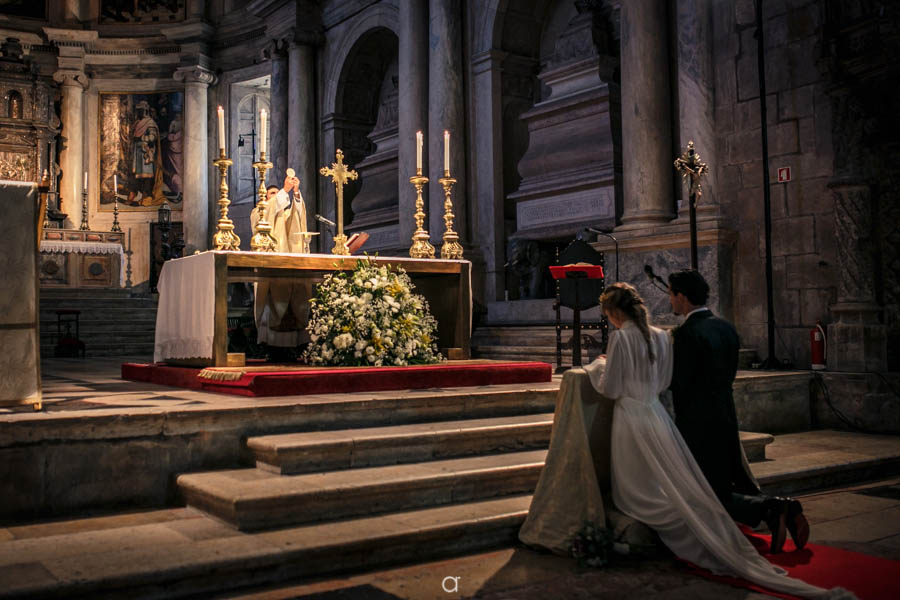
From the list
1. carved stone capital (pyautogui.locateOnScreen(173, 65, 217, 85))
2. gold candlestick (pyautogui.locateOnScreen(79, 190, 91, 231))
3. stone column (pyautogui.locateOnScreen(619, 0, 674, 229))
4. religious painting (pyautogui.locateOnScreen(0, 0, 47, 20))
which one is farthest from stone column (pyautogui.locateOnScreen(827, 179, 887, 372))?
religious painting (pyautogui.locateOnScreen(0, 0, 47, 20))

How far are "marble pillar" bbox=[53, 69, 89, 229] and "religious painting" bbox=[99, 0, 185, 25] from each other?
2189mm

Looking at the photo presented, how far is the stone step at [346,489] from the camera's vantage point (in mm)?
4082

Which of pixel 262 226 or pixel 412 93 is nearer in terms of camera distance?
pixel 262 226

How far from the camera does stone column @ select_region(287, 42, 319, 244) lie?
17.9m

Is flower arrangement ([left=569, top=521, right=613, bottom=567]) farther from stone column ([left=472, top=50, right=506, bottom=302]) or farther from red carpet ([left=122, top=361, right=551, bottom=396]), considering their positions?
stone column ([left=472, top=50, right=506, bottom=302])

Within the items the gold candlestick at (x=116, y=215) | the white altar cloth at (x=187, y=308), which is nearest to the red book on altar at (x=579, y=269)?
the white altar cloth at (x=187, y=308)

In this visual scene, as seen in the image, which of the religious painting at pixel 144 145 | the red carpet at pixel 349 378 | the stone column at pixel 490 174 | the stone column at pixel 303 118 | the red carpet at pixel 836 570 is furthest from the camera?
the religious painting at pixel 144 145

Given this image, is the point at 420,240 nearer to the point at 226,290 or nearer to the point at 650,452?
the point at 226,290

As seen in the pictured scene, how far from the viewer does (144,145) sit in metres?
21.6

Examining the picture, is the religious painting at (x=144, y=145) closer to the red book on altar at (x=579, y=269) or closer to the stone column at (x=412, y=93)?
the stone column at (x=412, y=93)

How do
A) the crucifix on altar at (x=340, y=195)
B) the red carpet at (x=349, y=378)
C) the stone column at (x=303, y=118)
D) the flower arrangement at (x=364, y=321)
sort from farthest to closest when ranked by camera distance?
the stone column at (x=303, y=118) → the crucifix on altar at (x=340, y=195) → the flower arrangement at (x=364, y=321) → the red carpet at (x=349, y=378)

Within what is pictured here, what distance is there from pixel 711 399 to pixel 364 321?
352 centimetres

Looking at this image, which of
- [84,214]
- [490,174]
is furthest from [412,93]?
[84,214]

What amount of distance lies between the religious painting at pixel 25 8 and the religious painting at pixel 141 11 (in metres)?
1.44
